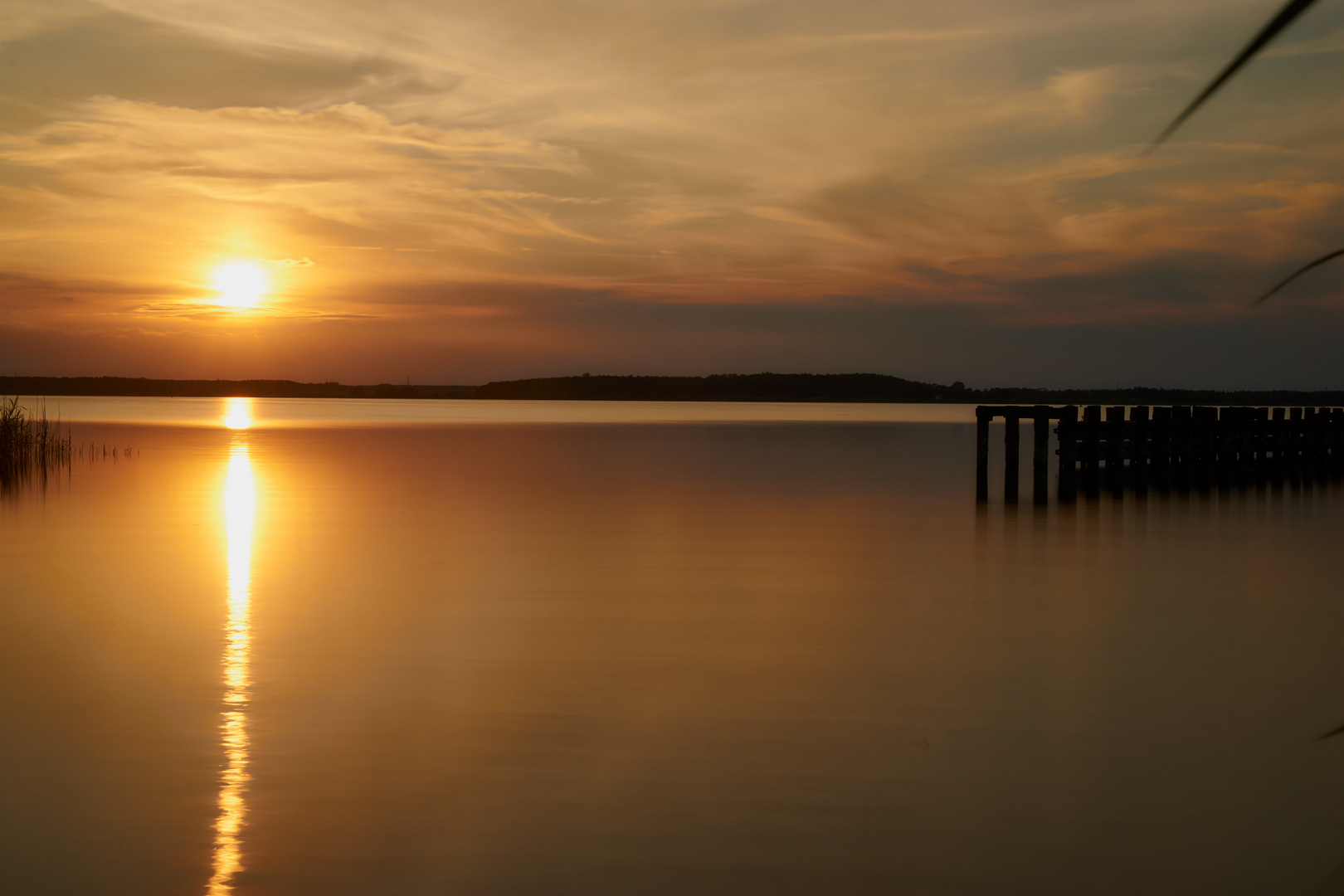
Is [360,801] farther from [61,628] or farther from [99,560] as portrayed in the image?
[99,560]

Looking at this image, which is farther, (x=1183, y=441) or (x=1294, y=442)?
(x=1294, y=442)

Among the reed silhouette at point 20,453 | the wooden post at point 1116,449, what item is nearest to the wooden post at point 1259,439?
the wooden post at point 1116,449

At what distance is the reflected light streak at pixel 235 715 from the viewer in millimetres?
5660

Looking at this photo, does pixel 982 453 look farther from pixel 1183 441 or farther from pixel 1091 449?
pixel 1183 441

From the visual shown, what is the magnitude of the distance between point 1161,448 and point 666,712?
21.9m

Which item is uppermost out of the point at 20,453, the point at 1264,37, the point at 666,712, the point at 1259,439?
the point at 1264,37

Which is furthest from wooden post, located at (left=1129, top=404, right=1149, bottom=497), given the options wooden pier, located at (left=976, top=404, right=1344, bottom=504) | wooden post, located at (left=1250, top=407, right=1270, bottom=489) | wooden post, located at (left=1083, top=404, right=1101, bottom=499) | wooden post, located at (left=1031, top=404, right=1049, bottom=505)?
wooden post, located at (left=1250, top=407, right=1270, bottom=489)

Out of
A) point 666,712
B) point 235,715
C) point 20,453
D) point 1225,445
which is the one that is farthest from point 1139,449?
point 20,453

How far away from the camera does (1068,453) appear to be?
24.4 m

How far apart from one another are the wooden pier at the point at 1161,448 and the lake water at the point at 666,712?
Answer: 4.16 meters

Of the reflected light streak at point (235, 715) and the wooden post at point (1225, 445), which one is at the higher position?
the wooden post at point (1225, 445)

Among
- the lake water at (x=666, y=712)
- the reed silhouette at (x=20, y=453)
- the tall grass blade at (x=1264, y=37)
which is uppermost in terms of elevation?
the tall grass blade at (x=1264, y=37)

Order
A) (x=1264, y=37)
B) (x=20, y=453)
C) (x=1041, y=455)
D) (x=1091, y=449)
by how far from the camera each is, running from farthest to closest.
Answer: (x=20, y=453) < (x=1091, y=449) < (x=1041, y=455) < (x=1264, y=37)

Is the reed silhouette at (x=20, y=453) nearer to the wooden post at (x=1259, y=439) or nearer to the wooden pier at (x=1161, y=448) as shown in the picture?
the wooden pier at (x=1161, y=448)
